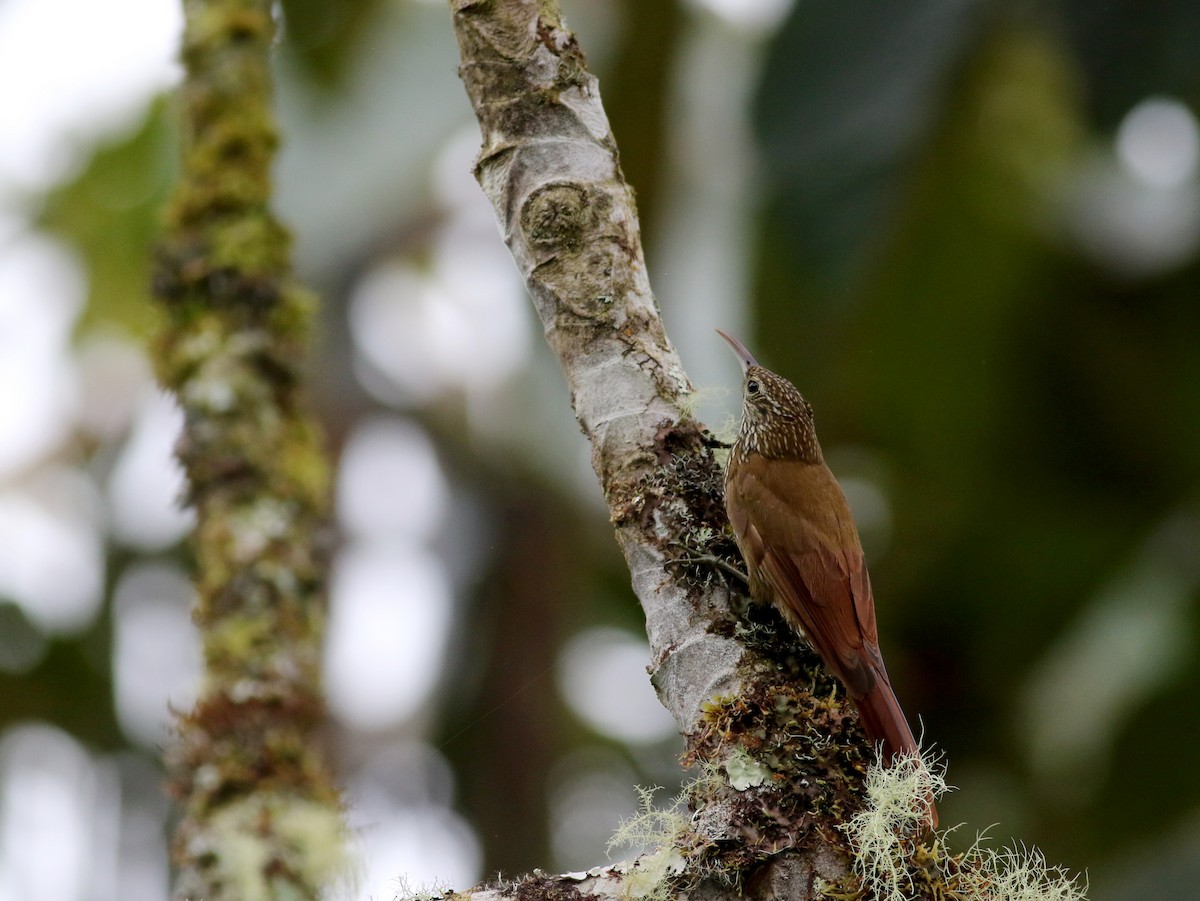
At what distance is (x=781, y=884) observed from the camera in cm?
208

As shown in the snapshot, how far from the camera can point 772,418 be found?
3893mm

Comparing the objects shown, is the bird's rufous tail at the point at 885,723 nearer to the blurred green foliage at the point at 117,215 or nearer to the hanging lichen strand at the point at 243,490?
the hanging lichen strand at the point at 243,490

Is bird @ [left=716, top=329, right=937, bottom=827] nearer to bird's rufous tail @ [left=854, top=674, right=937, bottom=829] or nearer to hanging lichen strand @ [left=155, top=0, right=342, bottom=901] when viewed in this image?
bird's rufous tail @ [left=854, top=674, right=937, bottom=829]

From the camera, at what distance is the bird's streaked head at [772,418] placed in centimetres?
375

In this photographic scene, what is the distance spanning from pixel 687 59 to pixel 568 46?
5.94m

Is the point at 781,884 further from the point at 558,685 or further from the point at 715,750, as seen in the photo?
the point at 558,685

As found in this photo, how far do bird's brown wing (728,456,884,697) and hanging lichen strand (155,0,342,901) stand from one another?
118cm

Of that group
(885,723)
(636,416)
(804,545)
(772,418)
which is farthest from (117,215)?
(885,723)

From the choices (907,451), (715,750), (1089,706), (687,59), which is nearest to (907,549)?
(907,451)

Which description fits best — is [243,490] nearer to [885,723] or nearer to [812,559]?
[812,559]

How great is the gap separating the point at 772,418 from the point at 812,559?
0.69 meters

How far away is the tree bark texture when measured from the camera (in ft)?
7.62

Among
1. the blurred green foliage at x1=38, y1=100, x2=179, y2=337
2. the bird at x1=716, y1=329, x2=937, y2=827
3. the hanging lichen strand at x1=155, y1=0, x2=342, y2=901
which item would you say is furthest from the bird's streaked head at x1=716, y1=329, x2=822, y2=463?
the blurred green foliage at x1=38, y1=100, x2=179, y2=337

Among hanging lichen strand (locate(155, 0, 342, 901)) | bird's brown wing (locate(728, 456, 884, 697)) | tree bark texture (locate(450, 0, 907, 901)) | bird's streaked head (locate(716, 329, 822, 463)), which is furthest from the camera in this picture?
bird's streaked head (locate(716, 329, 822, 463))
